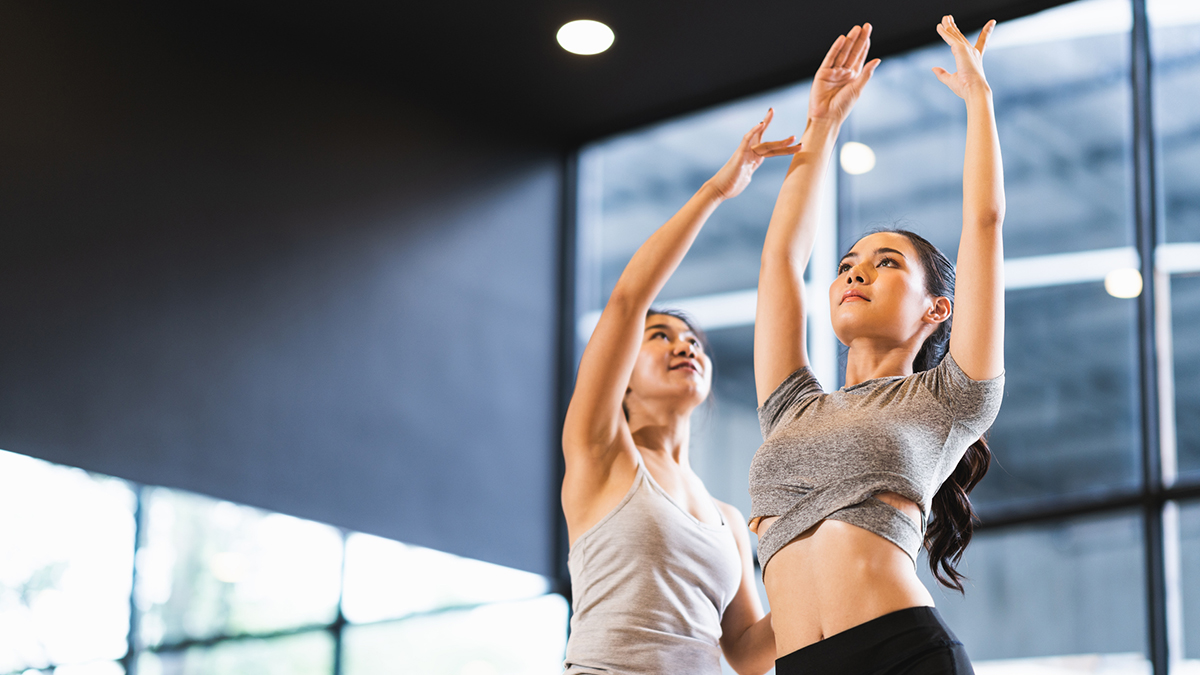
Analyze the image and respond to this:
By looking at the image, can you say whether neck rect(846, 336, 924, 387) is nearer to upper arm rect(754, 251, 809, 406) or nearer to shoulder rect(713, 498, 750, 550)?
upper arm rect(754, 251, 809, 406)

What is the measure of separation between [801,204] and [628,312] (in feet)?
1.18

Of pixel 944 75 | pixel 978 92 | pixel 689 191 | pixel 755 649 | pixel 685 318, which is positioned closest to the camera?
pixel 978 92

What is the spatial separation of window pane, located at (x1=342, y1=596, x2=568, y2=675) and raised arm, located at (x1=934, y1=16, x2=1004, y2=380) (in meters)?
2.23

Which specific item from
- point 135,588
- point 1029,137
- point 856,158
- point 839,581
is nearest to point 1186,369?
point 1029,137

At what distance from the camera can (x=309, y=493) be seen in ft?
11.3

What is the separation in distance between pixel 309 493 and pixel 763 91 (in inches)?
84.5

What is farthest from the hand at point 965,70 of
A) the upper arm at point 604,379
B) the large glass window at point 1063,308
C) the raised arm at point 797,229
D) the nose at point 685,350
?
the large glass window at point 1063,308

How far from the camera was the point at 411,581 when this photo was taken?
145 inches

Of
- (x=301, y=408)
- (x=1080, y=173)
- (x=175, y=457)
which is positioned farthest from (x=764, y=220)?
(x=175, y=457)

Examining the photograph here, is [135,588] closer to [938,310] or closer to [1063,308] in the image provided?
[938,310]

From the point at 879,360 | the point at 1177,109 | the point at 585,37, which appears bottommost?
the point at 879,360

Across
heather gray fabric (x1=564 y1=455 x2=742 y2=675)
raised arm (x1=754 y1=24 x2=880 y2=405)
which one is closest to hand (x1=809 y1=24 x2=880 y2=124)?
raised arm (x1=754 y1=24 x2=880 y2=405)

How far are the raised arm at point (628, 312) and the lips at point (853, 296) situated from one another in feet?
1.32

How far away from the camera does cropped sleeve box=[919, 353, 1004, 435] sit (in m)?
1.49
